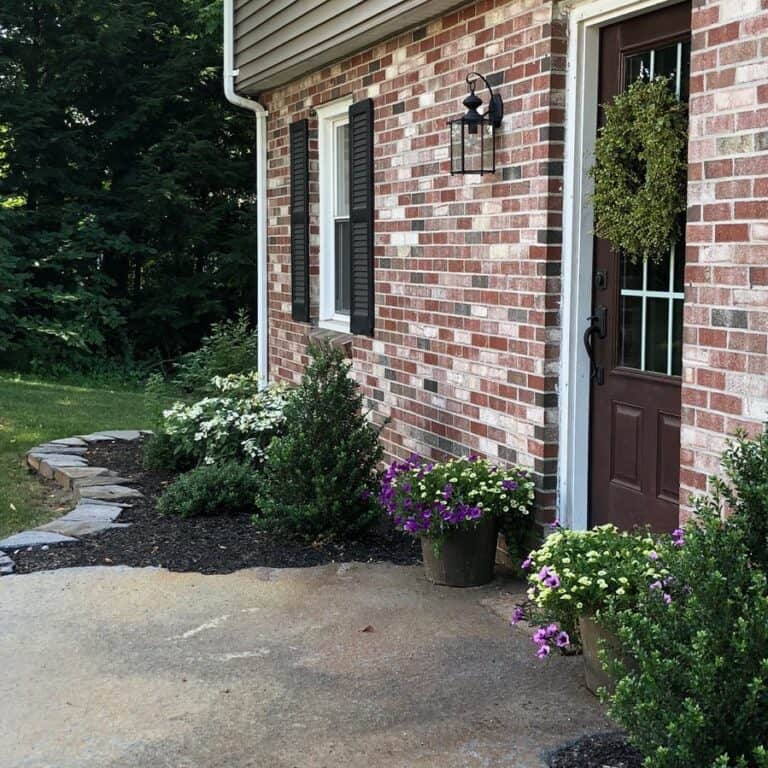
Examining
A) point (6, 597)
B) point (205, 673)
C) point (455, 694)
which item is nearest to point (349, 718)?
point (455, 694)

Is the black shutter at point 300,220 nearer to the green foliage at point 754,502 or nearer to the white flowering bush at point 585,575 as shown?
the white flowering bush at point 585,575

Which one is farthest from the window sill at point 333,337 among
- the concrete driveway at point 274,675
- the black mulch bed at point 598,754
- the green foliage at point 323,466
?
the black mulch bed at point 598,754

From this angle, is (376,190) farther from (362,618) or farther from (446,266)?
(362,618)

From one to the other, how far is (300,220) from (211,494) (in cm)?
265

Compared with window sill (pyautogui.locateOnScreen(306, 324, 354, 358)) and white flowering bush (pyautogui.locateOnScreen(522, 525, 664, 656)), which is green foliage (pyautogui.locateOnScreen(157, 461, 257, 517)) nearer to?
window sill (pyautogui.locateOnScreen(306, 324, 354, 358))

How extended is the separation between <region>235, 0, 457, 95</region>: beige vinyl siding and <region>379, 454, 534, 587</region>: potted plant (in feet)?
7.77

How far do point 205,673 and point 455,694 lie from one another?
0.94 metres

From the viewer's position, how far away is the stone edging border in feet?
19.0

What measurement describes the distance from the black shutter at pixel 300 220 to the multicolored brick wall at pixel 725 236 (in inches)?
180

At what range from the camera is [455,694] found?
3709 millimetres

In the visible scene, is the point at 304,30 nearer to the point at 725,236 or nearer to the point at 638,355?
the point at 638,355

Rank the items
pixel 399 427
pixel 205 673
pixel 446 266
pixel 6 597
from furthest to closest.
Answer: pixel 399 427 → pixel 446 266 → pixel 6 597 → pixel 205 673

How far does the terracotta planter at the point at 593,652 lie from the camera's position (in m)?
3.52

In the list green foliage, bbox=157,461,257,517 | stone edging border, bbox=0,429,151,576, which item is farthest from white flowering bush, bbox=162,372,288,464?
stone edging border, bbox=0,429,151,576
